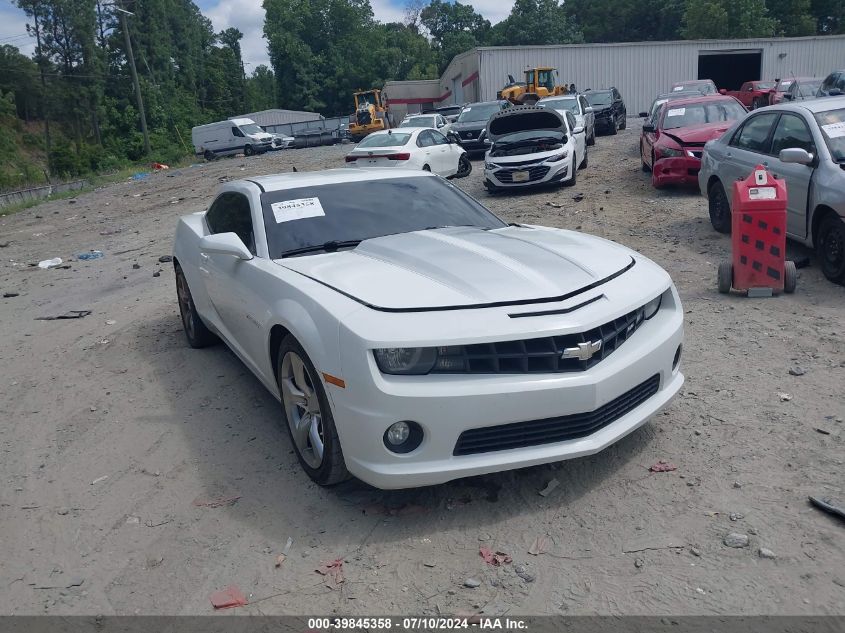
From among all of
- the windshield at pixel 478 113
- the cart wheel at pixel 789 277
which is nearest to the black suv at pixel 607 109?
the windshield at pixel 478 113

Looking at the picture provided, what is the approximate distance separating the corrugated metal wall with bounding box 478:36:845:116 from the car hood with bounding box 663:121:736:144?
30.2m

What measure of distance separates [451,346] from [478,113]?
855 inches

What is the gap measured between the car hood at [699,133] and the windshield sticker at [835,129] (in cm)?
494

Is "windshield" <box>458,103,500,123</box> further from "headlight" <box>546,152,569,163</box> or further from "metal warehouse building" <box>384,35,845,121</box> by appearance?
"metal warehouse building" <box>384,35,845,121</box>

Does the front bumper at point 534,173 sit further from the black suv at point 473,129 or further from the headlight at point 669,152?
the black suv at point 473,129

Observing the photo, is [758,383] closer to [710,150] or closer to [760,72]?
[710,150]

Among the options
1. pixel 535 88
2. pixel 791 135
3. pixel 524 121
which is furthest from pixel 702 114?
pixel 535 88

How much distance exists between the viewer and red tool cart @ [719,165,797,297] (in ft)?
21.6

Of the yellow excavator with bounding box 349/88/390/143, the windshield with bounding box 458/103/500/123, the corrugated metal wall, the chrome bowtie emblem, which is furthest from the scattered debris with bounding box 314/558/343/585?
the yellow excavator with bounding box 349/88/390/143

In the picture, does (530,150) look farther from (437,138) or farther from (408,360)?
(408,360)

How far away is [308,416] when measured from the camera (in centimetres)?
393

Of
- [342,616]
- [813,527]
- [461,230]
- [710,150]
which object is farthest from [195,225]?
[710,150]

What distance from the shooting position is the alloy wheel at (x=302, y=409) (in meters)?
3.81

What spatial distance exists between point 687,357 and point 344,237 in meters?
2.59
